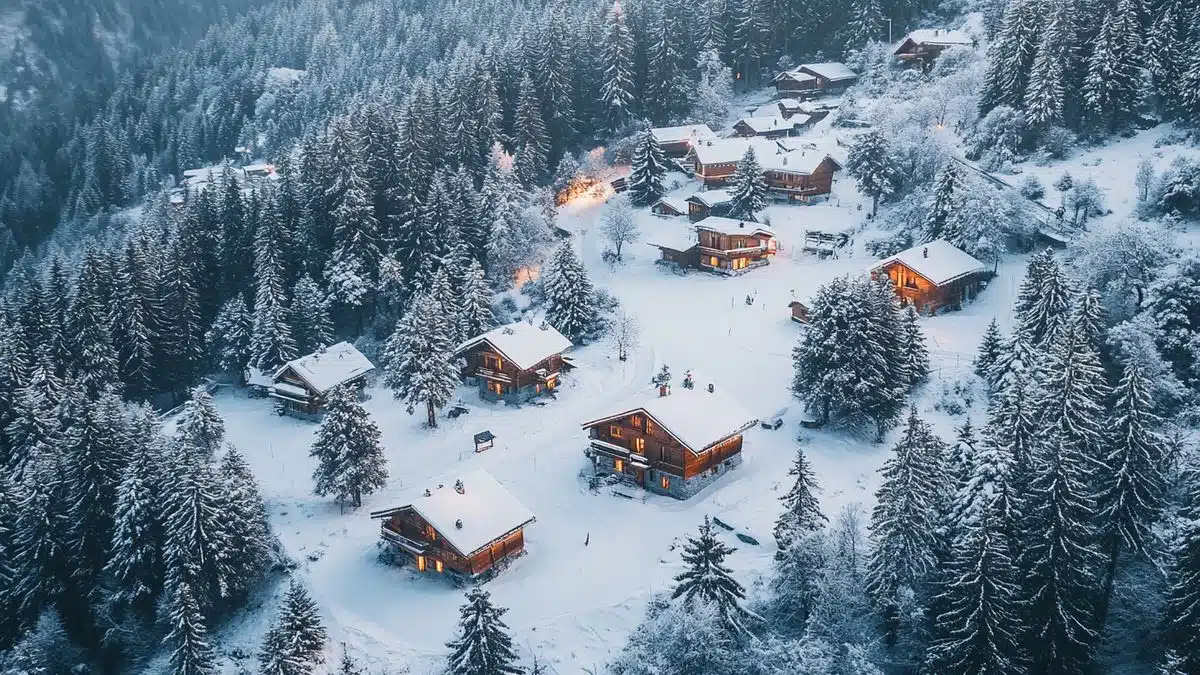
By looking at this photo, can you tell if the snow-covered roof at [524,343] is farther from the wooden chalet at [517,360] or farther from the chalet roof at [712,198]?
the chalet roof at [712,198]

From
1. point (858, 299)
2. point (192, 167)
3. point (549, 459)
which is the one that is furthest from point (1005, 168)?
point (192, 167)

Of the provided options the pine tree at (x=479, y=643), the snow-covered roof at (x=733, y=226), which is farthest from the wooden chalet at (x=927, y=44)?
the pine tree at (x=479, y=643)

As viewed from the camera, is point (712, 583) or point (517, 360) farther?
point (517, 360)

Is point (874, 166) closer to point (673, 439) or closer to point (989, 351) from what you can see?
point (989, 351)

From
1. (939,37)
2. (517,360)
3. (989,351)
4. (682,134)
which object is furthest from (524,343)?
(939,37)

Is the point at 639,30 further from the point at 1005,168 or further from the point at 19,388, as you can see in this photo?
the point at 19,388

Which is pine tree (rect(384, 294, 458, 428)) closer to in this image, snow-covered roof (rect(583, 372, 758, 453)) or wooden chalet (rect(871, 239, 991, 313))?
snow-covered roof (rect(583, 372, 758, 453))

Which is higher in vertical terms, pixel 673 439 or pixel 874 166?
pixel 874 166
